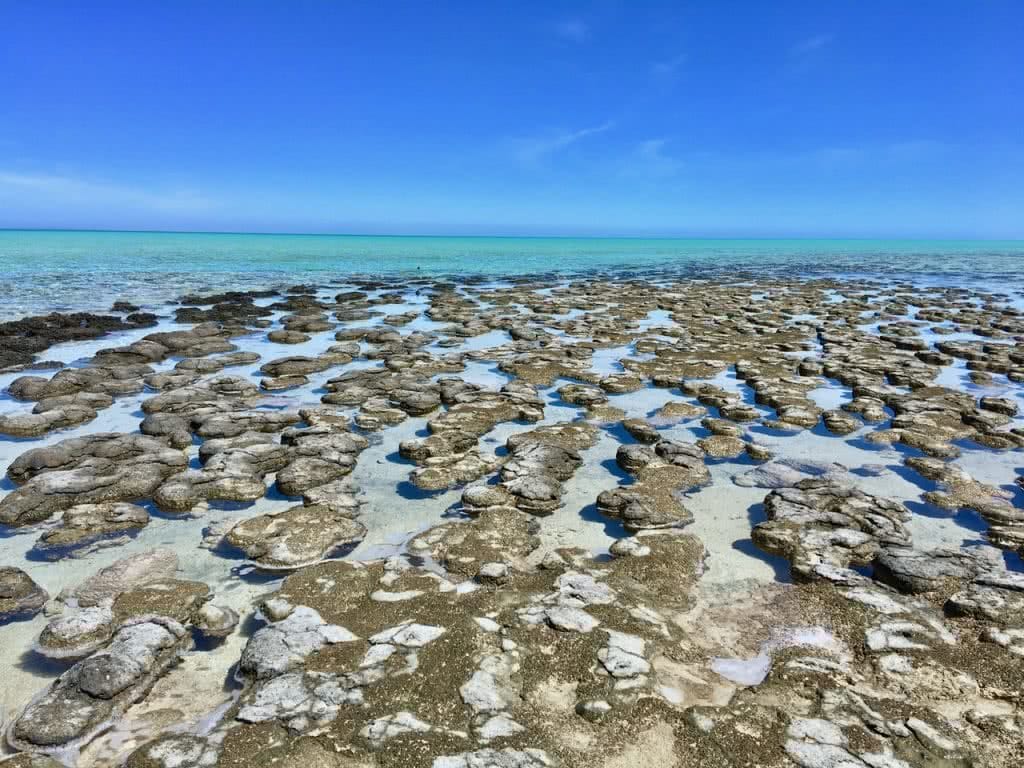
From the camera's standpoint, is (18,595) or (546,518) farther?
(546,518)

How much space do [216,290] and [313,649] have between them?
87.8ft

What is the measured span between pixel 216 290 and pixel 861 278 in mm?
36485

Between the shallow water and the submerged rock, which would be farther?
the submerged rock

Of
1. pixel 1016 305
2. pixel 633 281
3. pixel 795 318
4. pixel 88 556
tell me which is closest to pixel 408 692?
pixel 88 556

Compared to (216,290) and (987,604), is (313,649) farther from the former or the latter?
(216,290)

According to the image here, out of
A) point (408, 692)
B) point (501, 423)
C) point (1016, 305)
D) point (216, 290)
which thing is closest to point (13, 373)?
point (501, 423)

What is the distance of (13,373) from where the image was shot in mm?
11422

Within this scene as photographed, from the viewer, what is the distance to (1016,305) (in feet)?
79.1

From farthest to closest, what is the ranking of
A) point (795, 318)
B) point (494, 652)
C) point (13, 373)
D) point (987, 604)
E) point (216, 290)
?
point (216, 290) < point (795, 318) < point (13, 373) < point (987, 604) < point (494, 652)

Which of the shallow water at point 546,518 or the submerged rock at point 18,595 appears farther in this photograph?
the submerged rock at point 18,595

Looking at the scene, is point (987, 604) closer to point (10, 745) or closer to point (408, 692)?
point (408, 692)

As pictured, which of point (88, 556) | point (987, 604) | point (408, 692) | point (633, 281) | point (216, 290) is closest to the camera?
point (408, 692)

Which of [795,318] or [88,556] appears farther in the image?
[795,318]

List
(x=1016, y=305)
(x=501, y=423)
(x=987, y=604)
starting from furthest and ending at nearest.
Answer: (x=1016, y=305), (x=501, y=423), (x=987, y=604)
